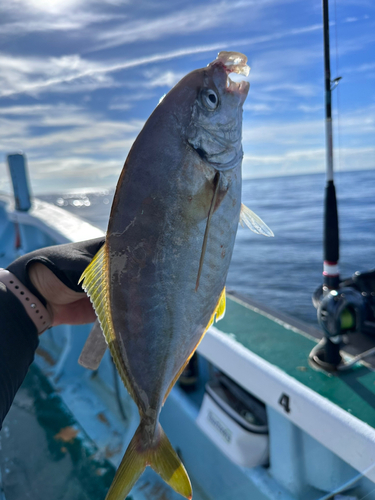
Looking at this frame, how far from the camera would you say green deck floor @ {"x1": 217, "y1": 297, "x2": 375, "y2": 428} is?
8.28ft

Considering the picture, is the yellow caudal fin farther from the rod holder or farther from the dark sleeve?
the rod holder

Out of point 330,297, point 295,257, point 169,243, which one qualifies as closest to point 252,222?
point 169,243

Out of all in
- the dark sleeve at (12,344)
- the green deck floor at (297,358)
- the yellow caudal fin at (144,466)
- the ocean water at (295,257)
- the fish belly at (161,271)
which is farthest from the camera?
the ocean water at (295,257)

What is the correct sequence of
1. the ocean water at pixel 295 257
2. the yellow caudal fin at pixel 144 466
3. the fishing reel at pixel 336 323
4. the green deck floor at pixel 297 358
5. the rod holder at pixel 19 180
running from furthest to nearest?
the ocean water at pixel 295 257, the rod holder at pixel 19 180, the fishing reel at pixel 336 323, the green deck floor at pixel 297 358, the yellow caudal fin at pixel 144 466

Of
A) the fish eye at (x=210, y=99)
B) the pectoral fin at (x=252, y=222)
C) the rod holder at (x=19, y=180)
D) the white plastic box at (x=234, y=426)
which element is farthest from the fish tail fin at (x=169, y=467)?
the rod holder at (x=19, y=180)

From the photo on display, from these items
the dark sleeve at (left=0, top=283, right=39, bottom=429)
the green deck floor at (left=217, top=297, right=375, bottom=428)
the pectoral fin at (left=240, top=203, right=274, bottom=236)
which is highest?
the pectoral fin at (left=240, top=203, right=274, bottom=236)

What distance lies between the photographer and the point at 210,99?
1.33m

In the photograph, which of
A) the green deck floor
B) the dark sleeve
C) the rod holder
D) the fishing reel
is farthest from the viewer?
the rod holder

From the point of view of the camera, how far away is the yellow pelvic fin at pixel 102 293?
1.27m

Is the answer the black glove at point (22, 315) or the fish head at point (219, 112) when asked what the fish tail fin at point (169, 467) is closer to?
the black glove at point (22, 315)

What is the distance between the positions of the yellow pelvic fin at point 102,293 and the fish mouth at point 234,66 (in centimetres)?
73

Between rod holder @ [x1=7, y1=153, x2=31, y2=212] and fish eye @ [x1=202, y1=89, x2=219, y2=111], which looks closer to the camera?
fish eye @ [x1=202, y1=89, x2=219, y2=111]

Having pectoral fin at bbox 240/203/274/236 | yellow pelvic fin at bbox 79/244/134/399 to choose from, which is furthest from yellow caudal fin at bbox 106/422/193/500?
pectoral fin at bbox 240/203/274/236

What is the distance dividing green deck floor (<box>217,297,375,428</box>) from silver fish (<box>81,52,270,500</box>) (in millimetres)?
1585
